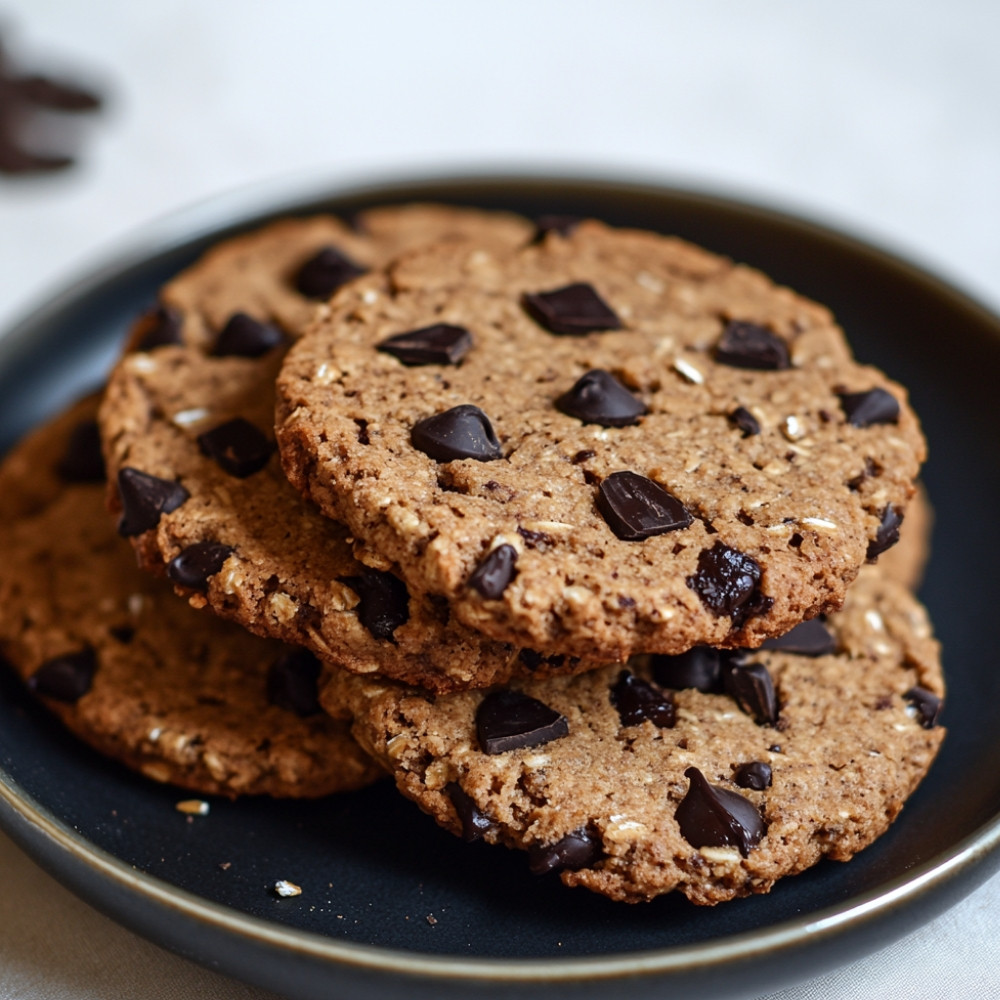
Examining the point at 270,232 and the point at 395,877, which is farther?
the point at 270,232

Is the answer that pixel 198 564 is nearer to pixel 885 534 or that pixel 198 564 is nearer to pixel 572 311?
pixel 572 311

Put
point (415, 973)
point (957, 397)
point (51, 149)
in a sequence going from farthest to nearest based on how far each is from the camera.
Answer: point (51, 149), point (957, 397), point (415, 973)

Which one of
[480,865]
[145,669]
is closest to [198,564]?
[145,669]

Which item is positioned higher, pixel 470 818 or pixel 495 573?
pixel 495 573

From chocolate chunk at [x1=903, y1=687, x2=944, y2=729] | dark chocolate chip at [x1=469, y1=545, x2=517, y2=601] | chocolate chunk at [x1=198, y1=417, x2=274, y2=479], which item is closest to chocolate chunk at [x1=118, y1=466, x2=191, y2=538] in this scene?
chocolate chunk at [x1=198, y1=417, x2=274, y2=479]

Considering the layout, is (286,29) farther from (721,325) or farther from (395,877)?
(395,877)

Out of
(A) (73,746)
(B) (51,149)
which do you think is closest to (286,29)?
(B) (51,149)

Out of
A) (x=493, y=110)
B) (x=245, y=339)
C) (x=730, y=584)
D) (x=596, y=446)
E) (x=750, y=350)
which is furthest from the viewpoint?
(x=493, y=110)
